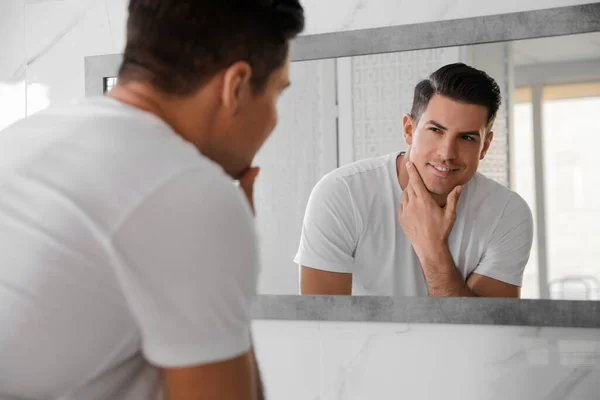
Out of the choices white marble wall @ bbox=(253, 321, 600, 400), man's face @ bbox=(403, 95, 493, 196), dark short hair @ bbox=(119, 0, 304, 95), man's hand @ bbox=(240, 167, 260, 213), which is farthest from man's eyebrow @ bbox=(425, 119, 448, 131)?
dark short hair @ bbox=(119, 0, 304, 95)

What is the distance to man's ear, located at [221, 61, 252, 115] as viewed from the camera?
611mm

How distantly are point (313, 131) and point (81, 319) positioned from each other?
839 millimetres

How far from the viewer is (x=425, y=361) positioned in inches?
49.2

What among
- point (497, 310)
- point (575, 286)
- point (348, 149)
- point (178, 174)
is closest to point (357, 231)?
point (348, 149)

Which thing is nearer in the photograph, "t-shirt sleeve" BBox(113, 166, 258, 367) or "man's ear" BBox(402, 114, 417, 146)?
"t-shirt sleeve" BBox(113, 166, 258, 367)

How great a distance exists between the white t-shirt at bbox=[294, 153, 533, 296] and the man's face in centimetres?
4

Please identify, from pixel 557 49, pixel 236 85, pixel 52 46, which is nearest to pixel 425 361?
pixel 557 49

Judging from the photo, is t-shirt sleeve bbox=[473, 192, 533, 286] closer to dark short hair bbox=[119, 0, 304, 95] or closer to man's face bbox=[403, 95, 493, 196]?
man's face bbox=[403, 95, 493, 196]

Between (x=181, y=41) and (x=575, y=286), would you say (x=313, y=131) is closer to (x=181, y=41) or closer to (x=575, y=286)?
(x=575, y=286)

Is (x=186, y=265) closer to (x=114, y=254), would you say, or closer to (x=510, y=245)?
(x=114, y=254)

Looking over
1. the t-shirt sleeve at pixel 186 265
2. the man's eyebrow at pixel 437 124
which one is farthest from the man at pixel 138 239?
the man's eyebrow at pixel 437 124

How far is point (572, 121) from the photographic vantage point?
3.85 ft

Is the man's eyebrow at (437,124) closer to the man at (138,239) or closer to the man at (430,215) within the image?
the man at (430,215)

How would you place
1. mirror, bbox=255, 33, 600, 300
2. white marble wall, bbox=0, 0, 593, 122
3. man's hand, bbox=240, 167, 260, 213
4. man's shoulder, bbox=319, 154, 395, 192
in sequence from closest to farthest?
man's hand, bbox=240, 167, 260, 213 → mirror, bbox=255, 33, 600, 300 → man's shoulder, bbox=319, 154, 395, 192 → white marble wall, bbox=0, 0, 593, 122
